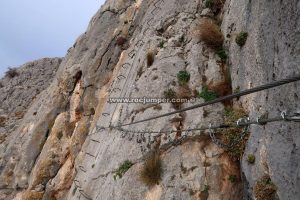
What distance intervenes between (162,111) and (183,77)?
173cm

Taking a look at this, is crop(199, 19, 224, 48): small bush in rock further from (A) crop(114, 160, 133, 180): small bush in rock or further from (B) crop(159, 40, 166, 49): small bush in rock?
(A) crop(114, 160, 133, 180): small bush in rock

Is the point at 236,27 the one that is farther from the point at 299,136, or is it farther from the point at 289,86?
the point at 299,136

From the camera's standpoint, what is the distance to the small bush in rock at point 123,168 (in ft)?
41.4

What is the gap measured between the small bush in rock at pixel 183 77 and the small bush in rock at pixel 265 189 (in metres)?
5.72

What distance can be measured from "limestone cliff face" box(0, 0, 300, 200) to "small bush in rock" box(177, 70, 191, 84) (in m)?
0.20

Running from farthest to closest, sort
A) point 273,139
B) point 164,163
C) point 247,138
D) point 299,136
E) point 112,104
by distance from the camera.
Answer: point 112,104
point 164,163
point 247,138
point 273,139
point 299,136

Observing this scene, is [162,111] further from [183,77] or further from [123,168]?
[123,168]

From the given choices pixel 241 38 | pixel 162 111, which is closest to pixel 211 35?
pixel 241 38

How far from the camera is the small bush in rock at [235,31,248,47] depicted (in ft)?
39.0

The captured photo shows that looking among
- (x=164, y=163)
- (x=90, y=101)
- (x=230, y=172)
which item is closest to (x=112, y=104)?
(x=90, y=101)

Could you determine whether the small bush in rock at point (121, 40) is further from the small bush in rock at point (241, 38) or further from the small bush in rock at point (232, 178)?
the small bush in rock at point (232, 178)

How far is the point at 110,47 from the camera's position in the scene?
77.3 ft

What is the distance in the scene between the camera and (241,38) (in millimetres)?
11984

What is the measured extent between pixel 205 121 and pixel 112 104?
712 cm
